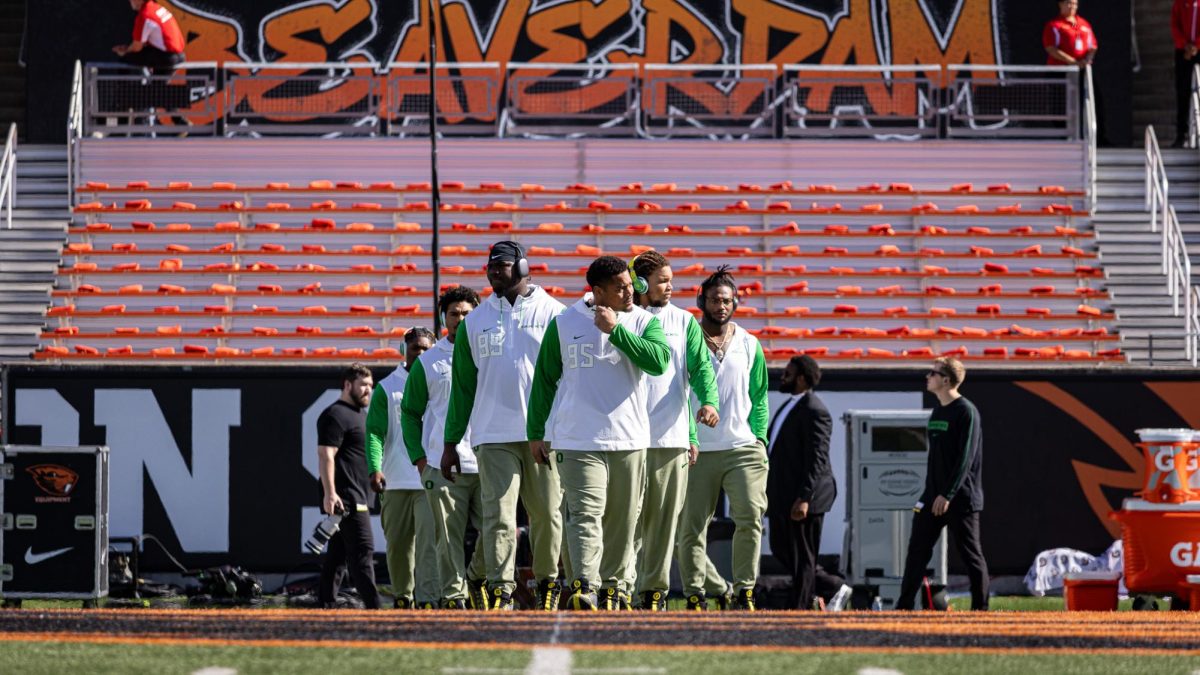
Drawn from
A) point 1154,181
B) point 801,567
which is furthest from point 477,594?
point 1154,181

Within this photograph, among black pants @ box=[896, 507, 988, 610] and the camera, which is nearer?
black pants @ box=[896, 507, 988, 610]

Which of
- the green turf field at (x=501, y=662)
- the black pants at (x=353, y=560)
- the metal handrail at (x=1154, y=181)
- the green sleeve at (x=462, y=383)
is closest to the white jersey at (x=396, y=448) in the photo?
the black pants at (x=353, y=560)

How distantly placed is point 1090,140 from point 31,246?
11.1 meters

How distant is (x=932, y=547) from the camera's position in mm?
11883

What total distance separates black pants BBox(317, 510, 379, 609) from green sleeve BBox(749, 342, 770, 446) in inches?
102

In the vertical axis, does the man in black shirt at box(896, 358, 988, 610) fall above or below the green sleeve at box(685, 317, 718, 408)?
below

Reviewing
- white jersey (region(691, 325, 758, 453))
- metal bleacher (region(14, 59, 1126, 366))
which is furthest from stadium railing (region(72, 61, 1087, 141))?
white jersey (region(691, 325, 758, 453))

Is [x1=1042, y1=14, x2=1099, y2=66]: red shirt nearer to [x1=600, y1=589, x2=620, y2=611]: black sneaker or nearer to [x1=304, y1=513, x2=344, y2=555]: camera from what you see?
[x1=304, y1=513, x2=344, y2=555]: camera

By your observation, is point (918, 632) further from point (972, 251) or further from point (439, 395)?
point (972, 251)

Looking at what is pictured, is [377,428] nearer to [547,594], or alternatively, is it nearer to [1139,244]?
[547,594]

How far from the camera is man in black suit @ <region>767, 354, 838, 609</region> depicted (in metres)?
11.7

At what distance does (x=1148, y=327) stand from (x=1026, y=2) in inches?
233

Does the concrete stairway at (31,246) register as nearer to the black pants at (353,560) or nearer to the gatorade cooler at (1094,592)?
the black pants at (353,560)

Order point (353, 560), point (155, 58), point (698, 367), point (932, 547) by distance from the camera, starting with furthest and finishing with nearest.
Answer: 1. point (155, 58)
2. point (353, 560)
3. point (932, 547)
4. point (698, 367)
